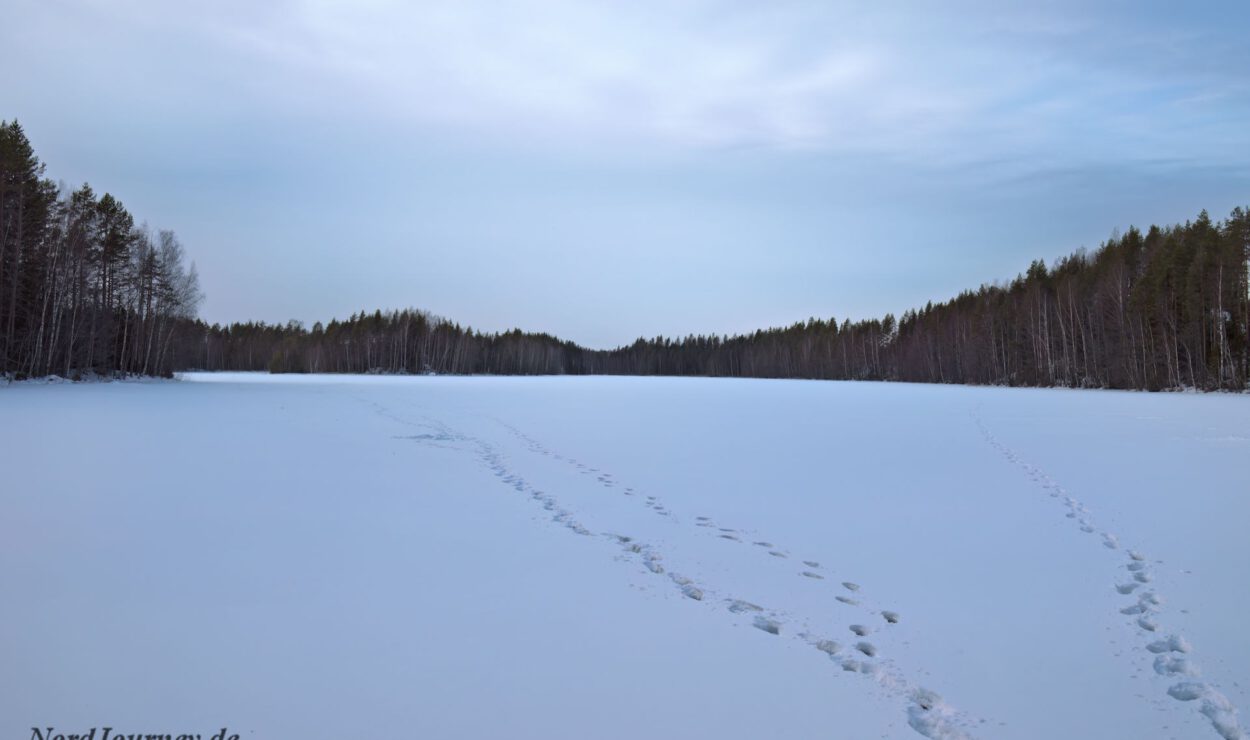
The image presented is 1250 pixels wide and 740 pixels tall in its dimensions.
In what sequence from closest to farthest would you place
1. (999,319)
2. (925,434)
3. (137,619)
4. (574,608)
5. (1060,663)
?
(1060,663), (137,619), (574,608), (925,434), (999,319)

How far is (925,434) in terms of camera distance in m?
15.3

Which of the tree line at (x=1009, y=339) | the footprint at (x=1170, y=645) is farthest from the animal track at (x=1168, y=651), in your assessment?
the tree line at (x=1009, y=339)

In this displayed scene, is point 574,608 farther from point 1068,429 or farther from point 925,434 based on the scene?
point 1068,429

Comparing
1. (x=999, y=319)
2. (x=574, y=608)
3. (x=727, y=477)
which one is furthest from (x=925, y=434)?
(x=999, y=319)

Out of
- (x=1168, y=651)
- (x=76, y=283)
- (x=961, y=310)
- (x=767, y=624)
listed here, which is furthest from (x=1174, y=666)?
(x=961, y=310)

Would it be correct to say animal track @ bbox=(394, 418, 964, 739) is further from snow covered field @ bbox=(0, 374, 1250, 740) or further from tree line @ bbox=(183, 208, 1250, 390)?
tree line @ bbox=(183, 208, 1250, 390)

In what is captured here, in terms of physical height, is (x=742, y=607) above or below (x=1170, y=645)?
below

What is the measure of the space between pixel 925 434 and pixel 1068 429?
4.59 m

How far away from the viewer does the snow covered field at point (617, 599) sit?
290 cm

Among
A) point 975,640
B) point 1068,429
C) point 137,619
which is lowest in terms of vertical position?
point 137,619

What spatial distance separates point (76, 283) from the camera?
3584 cm

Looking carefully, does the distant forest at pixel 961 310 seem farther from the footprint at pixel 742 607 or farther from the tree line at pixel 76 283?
the footprint at pixel 742 607

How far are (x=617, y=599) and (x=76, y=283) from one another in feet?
148

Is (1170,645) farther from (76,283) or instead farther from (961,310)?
(961,310)
